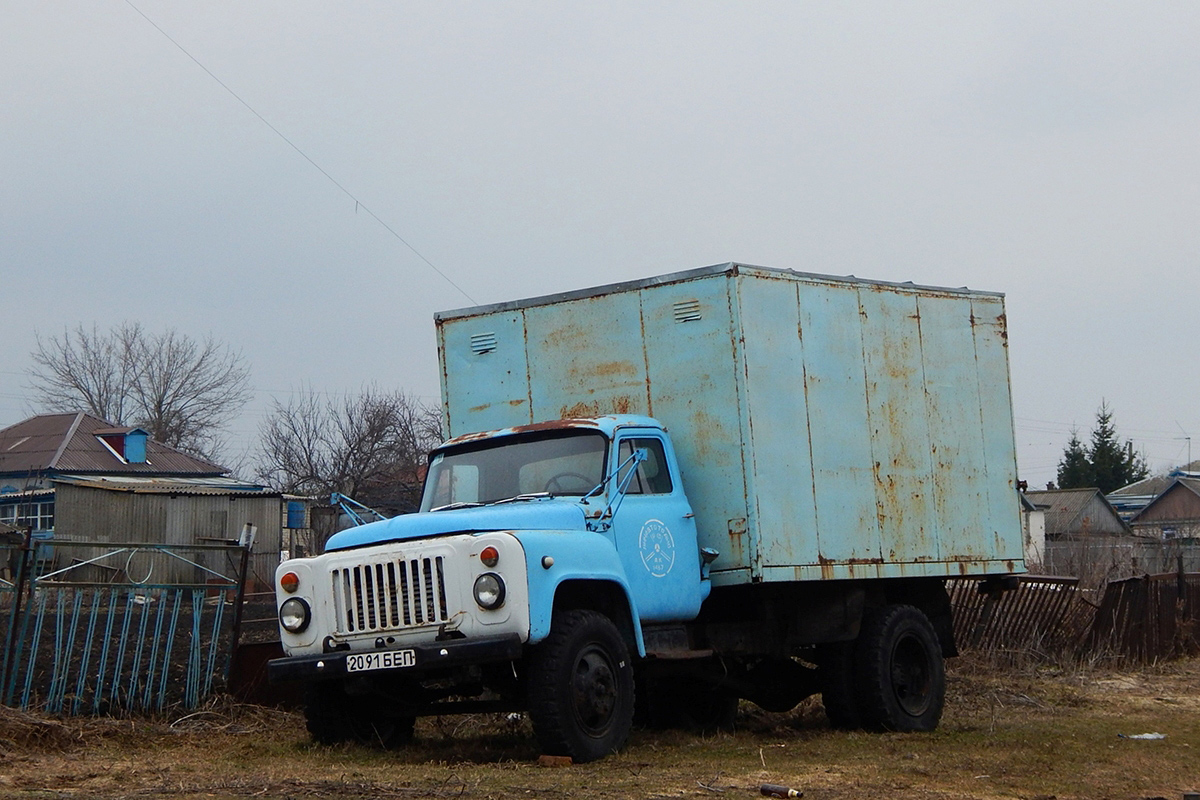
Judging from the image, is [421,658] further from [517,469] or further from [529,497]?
[517,469]

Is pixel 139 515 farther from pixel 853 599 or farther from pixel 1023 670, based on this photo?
pixel 853 599

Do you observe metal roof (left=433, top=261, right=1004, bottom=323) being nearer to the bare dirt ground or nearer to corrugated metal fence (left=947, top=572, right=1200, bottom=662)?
the bare dirt ground

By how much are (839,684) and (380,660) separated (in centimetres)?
432

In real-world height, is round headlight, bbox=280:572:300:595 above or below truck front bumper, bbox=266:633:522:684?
above

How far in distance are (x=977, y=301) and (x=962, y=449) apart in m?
1.36

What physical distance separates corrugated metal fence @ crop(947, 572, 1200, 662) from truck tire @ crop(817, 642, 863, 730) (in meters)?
5.56

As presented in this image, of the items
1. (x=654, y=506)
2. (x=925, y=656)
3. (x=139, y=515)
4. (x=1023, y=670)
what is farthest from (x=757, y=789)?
(x=139, y=515)

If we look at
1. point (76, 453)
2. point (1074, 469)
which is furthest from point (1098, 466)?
point (76, 453)

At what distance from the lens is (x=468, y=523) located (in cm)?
858

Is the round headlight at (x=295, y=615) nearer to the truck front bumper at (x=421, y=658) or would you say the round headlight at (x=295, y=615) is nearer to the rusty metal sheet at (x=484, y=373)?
the truck front bumper at (x=421, y=658)

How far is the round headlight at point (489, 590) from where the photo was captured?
8.09 m

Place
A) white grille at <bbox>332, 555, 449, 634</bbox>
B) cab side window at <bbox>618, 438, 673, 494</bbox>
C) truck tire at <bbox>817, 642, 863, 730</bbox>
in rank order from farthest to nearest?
truck tire at <bbox>817, 642, 863, 730</bbox>, cab side window at <bbox>618, 438, 673, 494</bbox>, white grille at <bbox>332, 555, 449, 634</bbox>

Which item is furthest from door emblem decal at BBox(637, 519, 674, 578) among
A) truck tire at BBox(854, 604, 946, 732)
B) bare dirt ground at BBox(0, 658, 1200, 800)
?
truck tire at BBox(854, 604, 946, 732)

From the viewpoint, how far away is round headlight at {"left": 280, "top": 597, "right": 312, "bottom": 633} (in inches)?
344
